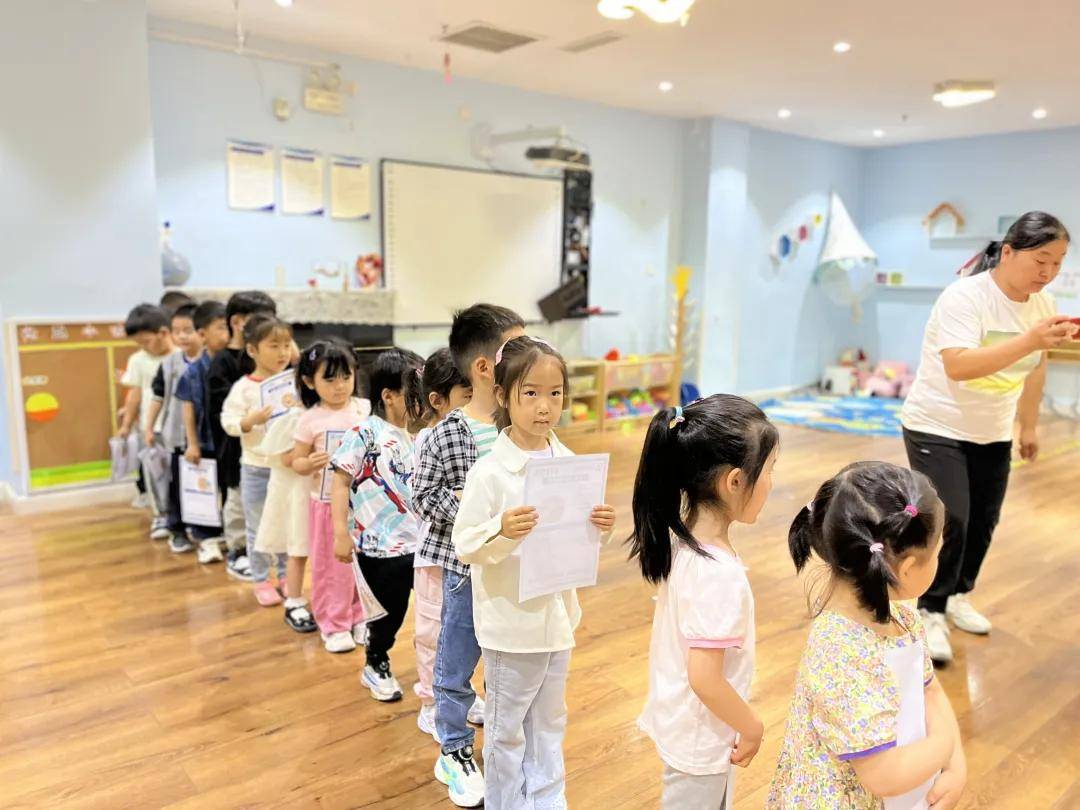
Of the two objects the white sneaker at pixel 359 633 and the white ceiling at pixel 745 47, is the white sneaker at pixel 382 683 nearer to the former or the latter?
the white sneaker at pixel 359 633

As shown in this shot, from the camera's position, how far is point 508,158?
6375 millimetres

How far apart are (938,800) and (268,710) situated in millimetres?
1845

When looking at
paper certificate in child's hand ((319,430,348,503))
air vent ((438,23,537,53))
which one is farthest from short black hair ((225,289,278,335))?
air vent ((438,23,537,53))

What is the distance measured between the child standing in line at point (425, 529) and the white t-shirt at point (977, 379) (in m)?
1.52

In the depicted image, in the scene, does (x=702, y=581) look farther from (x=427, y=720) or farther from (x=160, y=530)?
(x=160, y=530)

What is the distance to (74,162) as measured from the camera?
4191 mm

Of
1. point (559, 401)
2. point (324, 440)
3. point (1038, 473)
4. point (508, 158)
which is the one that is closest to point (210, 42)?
point (508, 158)

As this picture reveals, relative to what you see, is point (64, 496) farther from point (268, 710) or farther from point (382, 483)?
point (382, 483)

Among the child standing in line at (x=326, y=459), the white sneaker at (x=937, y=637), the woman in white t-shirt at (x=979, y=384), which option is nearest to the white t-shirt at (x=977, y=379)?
the woman in white t-shirt at (x=979, y=384)

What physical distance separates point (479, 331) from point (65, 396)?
346 centimetres

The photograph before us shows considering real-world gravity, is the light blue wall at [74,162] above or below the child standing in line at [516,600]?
above

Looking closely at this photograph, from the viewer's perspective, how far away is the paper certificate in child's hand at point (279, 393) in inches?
115

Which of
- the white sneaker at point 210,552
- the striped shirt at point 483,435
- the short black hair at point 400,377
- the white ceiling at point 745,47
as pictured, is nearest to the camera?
the striped shirt at point 483,435

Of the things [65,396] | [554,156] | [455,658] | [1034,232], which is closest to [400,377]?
[455,658]
